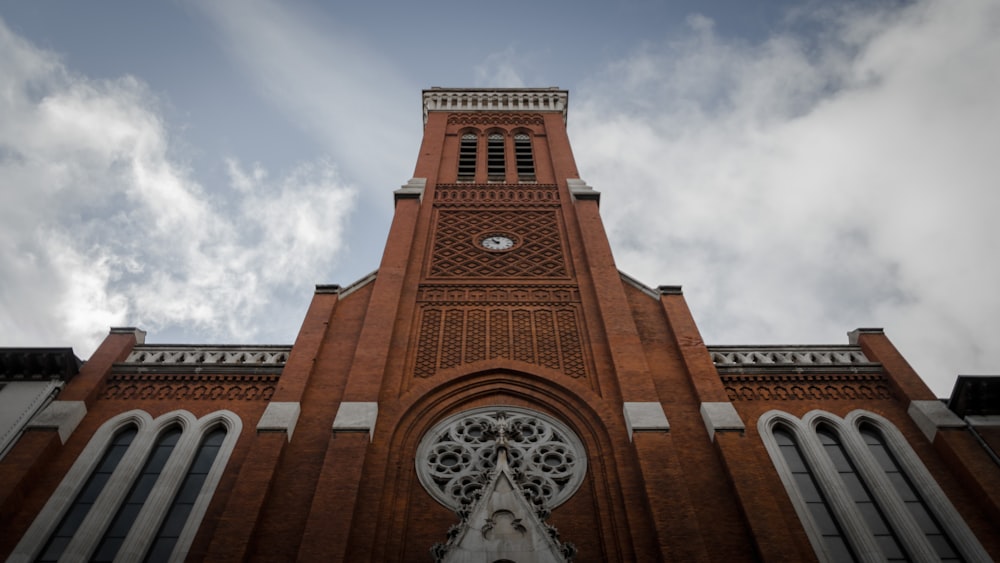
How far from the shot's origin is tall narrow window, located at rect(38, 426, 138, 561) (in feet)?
38.0

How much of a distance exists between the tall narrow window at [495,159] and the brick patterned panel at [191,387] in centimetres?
1122

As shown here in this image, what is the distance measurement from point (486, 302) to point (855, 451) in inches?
330

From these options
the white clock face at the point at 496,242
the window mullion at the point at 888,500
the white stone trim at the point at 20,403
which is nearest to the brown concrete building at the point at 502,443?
the window mullion at the point at 888,500

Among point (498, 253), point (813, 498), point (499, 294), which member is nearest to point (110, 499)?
point (499, 294)

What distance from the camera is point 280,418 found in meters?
13.0

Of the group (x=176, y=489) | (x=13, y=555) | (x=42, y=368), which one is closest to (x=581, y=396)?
(x=176, y=489)

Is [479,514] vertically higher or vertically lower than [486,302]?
lower

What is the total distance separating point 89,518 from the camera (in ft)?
39.2

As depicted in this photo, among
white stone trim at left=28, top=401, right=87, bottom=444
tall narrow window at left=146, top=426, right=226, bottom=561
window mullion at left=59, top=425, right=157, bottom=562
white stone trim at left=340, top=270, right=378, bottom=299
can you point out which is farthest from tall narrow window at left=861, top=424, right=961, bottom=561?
white stone trim at left=28, top=401, right=87, bottom=444

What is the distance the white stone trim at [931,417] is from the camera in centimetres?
1319

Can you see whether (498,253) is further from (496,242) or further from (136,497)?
(136,497)

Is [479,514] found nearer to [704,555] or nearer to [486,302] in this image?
[704,555]

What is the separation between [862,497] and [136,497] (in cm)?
1316

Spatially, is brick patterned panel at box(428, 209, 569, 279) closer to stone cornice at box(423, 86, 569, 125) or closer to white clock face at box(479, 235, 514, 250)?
white clock face at box(479, 235, 514, 250)
